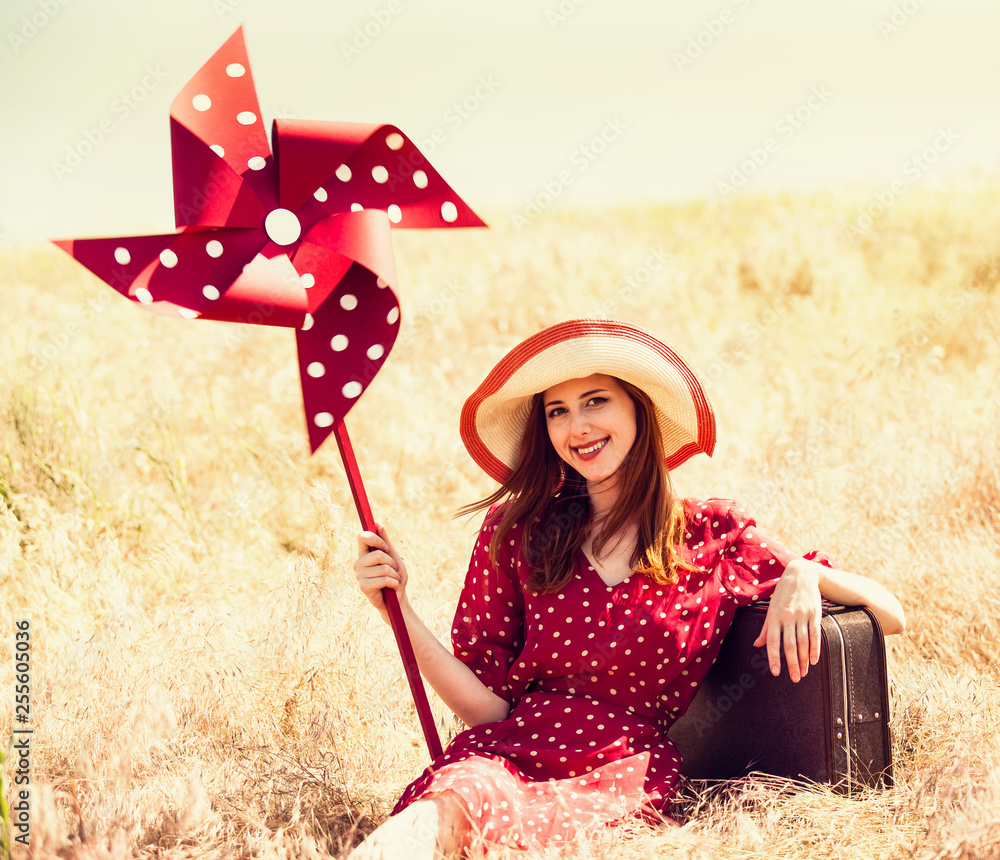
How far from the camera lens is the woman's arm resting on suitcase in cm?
240

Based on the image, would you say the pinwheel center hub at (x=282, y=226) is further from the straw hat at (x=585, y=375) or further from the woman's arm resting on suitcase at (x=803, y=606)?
the woman's arm resting on suitcase at (x=803, y=606)

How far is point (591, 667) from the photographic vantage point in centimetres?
255

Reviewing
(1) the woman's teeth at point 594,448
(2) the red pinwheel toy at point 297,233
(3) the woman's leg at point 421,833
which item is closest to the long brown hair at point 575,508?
(1) the woman's teeth at point 594,448

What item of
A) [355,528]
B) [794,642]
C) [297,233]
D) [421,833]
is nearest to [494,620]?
[421,833]

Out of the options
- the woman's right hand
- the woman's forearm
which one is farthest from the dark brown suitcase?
the woman's right hand

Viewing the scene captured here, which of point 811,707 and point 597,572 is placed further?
point 597,572

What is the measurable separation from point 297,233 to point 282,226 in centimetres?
4

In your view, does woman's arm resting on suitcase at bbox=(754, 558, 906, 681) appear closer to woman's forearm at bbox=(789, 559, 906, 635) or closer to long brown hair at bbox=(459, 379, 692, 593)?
woman's forearm at bbox=(789, 559, 906, 635)

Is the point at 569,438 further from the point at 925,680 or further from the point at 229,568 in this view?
the point at 229,568

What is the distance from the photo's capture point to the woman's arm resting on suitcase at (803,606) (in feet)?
7.87

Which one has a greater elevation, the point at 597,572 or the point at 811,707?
the point at 597,572

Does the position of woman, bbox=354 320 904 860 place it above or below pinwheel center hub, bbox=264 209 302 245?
below

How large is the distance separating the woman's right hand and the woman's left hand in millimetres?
911

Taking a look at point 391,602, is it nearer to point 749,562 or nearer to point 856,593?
point 749,562
